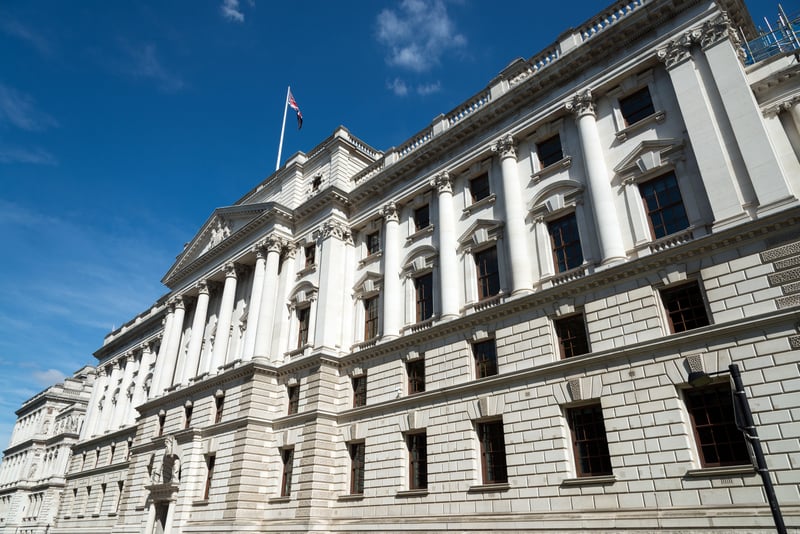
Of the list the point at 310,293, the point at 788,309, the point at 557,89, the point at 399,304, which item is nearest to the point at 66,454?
the point at 310,293

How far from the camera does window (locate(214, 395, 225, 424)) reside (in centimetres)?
3334

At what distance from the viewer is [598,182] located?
21.2 metres

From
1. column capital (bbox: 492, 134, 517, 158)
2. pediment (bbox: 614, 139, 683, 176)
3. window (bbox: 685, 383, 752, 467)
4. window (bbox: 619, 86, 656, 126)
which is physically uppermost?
column capital (bbox: 492, 134, 517, 158)

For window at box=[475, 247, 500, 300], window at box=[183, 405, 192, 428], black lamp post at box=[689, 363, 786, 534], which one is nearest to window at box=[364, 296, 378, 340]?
window at box=[475, 247, 500, 300]

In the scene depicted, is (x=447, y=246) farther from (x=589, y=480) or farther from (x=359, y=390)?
(x=589, y=480)

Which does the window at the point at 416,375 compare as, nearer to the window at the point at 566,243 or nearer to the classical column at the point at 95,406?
the window at the point at 566,243

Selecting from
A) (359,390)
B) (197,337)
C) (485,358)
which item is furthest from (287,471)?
(197,337)

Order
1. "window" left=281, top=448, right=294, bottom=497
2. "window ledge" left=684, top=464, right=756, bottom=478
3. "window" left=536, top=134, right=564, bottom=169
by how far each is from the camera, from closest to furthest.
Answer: "window ledge" left=684, top=464, right=756, bottom=478 → "window" left=536, top=134, right=564, bottom=169 → "window" left=281, top=448, right=294, bottom=497

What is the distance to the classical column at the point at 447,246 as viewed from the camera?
2528 cm

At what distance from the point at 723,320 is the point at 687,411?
10.1 ft

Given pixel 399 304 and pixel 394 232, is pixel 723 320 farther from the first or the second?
pixel 394 232

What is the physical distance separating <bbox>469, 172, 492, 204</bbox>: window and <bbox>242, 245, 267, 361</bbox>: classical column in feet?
51.1

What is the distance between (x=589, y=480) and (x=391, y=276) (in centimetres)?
1502

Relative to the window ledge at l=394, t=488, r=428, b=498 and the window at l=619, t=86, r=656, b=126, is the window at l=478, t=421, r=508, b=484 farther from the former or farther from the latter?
the window at l=619, t=86, r=656, b=126
